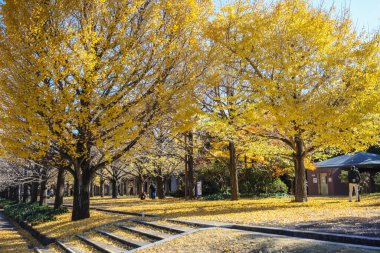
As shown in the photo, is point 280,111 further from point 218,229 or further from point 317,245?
point 317,245

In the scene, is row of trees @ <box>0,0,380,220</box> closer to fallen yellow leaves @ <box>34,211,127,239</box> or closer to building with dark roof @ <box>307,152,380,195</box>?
fallen yellow leaves @ <box>34,211,127,239</box>

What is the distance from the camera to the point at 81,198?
48.1ft

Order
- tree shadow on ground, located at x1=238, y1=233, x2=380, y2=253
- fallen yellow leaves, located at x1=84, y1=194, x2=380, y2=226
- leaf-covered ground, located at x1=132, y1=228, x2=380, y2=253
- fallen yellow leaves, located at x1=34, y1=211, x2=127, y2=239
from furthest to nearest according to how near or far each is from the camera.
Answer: fallen yellow leaves, located at x1=34, y1=211, x2=127, y2=239, fallen yellow leaves, located at x1=84, y1=194, x2=380, y2=226, leaf-covered ground, located at x1=132, y1=228, x2=380, y2=253, tree shadow on ground, located at x1=238, y1=233, x2=380, y2=253

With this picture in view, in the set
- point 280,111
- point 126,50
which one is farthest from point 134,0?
point 280,111

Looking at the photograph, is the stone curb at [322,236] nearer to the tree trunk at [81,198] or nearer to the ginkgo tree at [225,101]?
the ginkgo tree at [225,101]

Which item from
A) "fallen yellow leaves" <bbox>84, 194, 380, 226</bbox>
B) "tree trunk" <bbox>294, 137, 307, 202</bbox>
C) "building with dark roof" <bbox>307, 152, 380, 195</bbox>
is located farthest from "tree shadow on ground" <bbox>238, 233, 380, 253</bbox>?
"building with dark roof" <bbox>307, 152, 380, 195</bbox>

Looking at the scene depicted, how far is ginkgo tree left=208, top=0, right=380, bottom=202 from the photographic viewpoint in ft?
41.9

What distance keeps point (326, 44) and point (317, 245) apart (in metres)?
9.37

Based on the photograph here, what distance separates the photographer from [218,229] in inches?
332

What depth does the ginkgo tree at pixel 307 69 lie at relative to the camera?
12766 millimetres

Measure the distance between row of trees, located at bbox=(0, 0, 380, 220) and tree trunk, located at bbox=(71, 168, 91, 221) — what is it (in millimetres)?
40

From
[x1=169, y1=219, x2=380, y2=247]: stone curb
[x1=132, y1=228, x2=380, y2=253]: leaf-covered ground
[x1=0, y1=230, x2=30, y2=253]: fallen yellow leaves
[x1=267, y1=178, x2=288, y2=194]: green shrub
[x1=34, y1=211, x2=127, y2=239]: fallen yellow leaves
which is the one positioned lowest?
[x1=0, y1=230, x2=30, y2=253]: fallen yellow leaves

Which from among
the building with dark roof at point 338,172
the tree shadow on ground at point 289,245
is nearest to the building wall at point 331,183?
the building with dark roof at point 338,172

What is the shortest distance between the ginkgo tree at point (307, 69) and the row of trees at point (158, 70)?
0.04m
